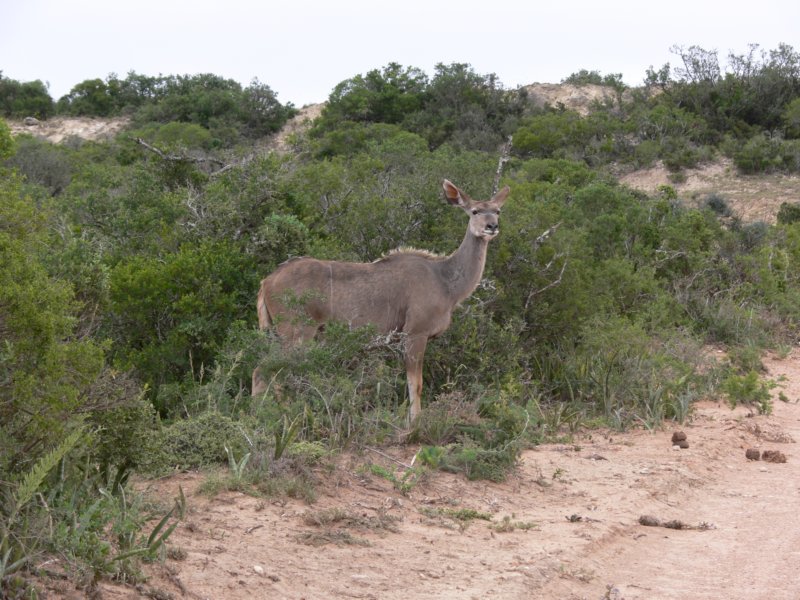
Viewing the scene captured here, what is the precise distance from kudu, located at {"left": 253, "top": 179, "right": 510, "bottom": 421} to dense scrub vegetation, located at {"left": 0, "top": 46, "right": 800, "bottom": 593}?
270 millimetres

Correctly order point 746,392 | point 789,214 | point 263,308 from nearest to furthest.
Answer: point 263,308, point 746,392, point 789,214

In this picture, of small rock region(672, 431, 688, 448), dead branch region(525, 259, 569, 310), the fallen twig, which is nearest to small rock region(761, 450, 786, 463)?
small rock region(672, 431, 688, 448)

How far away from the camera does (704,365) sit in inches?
440

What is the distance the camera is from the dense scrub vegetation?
14.5 ft

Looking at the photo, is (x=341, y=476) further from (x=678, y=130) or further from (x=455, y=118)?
(x=455, y=118)

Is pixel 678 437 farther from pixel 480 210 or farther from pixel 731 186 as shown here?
pixel 731 186

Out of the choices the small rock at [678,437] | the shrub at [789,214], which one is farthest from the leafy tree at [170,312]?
the shrub at [789,214]

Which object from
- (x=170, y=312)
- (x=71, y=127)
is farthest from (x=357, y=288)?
(x=71, y=127)

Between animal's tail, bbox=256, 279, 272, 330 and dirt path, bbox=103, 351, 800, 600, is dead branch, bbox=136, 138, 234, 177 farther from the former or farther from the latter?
dirt path, bbox=103, 351, 800, 600

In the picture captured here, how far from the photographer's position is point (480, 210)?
9.86 m

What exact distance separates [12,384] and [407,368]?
4984 mm

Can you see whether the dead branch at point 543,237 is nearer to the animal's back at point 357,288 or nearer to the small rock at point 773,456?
the animal's back at point 357,288

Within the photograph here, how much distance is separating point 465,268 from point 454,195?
0.86 meters

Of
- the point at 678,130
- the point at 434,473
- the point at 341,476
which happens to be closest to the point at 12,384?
the point at 341,476
